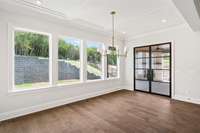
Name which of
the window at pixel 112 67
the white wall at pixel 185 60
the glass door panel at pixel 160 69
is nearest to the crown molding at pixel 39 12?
the window at pixel 112 67

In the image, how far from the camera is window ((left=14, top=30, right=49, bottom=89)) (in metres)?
3.46

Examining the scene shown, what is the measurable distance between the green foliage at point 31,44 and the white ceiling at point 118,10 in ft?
3.73

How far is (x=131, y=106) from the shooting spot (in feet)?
13.1

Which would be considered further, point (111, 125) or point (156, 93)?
point (156, 93)

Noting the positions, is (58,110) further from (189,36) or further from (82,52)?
(189,36)

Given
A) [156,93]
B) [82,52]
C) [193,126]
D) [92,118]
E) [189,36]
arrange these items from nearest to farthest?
[193,126] → [92,118] → [189,36] → [82,52] → [156,93]

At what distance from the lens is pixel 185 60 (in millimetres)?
4500

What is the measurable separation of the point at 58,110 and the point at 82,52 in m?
2.32

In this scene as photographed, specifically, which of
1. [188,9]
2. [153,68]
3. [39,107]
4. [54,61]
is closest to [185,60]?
[153,68]

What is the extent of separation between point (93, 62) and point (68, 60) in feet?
4.01

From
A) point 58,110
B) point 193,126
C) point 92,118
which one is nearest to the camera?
point 193,126

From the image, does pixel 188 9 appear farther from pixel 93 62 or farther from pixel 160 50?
pixel 93 62

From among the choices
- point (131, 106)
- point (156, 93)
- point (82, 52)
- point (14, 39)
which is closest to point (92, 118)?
point (131, 106)

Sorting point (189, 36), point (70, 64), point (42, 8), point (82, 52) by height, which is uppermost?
point (42, 8)
